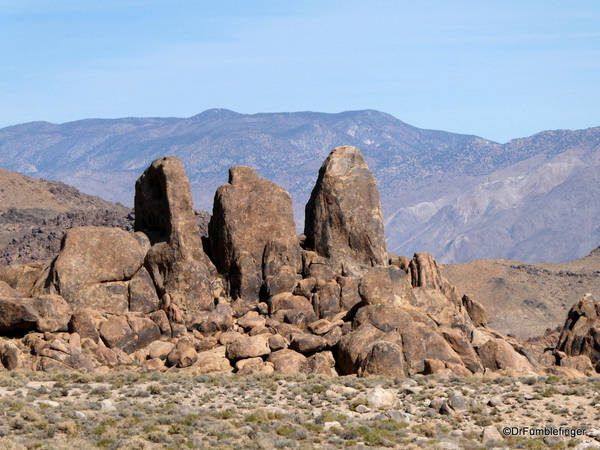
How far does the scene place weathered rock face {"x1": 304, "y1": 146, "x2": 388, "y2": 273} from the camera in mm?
56688

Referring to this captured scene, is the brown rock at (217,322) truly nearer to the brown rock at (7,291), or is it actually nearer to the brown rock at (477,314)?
the brown rock at (7,291)

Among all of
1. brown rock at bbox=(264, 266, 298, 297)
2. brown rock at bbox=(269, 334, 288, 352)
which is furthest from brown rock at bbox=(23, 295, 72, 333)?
brown rock at bbox=(264, 266, 298, 297)

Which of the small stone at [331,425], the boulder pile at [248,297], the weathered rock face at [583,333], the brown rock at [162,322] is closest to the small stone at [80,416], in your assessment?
the small stone at [331,425]

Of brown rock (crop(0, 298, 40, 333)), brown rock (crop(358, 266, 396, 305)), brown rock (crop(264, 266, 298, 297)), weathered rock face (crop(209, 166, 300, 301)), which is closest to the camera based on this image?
brown rock (crop(0, 298, 40, 333))

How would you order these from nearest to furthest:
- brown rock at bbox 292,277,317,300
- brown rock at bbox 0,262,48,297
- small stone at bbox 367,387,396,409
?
small stone at bbox 367,387,396,409
brown rock at bbox 292,277,317,300
brown rock at bbox 0,262,48,297

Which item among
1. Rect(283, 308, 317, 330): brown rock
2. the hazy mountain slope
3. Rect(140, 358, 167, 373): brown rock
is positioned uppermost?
Rect(283, 308, 317, 330): brown rock

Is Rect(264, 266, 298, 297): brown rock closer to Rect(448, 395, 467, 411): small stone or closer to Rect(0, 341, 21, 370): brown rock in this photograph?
Rect(0, 341, 21, 370): brown rock

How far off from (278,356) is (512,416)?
13923 mm

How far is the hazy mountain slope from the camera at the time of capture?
123588 millimetres

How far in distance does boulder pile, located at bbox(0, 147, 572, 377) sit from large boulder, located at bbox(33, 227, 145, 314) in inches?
3.0

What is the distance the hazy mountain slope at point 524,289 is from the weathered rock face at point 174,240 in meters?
65.8

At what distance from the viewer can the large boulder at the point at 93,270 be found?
5141cm

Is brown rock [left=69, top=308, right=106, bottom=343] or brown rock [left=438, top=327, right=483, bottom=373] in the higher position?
brown rock [left=69, top=308, right=106, bottom=343]

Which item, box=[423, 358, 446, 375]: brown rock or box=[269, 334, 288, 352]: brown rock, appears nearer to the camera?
box=[423, 358, 446, 375]: brown rock
